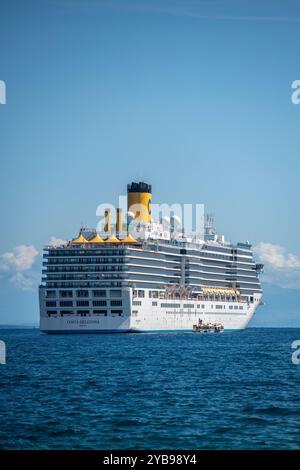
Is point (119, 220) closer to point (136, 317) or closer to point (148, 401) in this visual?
point (136, 317)

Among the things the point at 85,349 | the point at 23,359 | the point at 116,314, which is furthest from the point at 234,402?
the point at 116,314

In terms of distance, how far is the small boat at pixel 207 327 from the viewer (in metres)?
138

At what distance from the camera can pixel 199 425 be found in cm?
4069

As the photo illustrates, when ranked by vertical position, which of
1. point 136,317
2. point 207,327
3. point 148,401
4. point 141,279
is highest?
point 141,279

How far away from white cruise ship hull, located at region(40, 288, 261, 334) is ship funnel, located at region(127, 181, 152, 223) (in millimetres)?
16365

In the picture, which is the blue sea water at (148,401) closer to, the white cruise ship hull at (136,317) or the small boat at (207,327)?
the white cruise ship hull at (136,317)

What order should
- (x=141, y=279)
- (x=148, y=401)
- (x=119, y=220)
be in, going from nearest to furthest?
(x=148, y=401)
(x=141, y=279)
(x=119, y=220)

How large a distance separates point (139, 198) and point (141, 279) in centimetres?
2315

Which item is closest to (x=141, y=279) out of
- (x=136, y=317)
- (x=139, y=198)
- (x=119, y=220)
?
(x=136, y=317)

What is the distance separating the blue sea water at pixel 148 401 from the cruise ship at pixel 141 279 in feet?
123

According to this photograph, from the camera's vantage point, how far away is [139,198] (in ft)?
482

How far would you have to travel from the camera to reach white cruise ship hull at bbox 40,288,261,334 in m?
119

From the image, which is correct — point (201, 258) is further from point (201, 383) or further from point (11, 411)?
point (11, 411)
